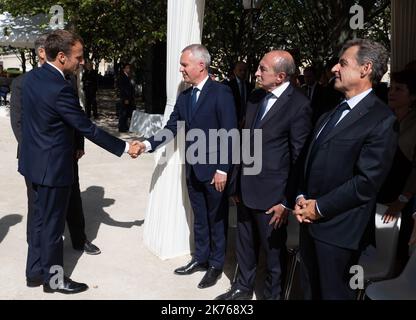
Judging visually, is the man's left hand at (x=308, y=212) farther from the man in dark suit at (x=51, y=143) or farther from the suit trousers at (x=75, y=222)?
the suit trousers at (x=75, y=222)

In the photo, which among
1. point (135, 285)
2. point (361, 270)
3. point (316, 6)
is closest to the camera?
point (361, 270)

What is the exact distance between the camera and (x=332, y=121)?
8.16 ft

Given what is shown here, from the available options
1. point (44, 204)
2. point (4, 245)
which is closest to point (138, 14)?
point (4, 245)

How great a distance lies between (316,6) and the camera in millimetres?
9977

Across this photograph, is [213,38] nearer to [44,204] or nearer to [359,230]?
[44,204]

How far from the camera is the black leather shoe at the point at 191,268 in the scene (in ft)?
13.0

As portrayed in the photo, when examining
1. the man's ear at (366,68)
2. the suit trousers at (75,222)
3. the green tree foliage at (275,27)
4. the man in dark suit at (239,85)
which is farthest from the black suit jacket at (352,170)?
the green tree foliage at (275,27)

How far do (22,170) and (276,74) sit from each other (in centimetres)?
206

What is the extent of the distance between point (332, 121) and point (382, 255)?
1.17 metres

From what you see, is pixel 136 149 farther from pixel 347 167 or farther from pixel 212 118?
pixel 347 167

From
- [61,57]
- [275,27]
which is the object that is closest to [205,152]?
[61,57]

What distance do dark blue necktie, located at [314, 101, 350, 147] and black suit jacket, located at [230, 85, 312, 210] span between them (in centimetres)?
42

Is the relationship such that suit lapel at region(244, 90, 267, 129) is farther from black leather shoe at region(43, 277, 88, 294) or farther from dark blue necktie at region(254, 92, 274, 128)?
black leather shoe at region(43, 277, 88, 294)

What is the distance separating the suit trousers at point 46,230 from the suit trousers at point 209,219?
1062 mm
